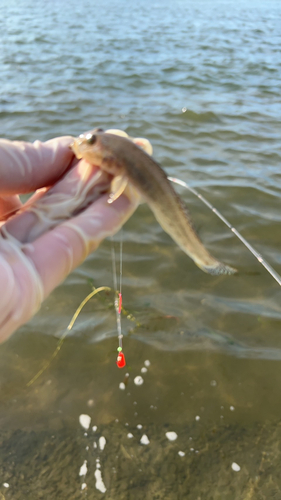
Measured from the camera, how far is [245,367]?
2936 millimetres

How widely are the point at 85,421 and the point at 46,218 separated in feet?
4.82

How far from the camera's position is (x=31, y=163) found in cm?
265

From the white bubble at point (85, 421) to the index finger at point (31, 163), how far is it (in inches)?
67.2

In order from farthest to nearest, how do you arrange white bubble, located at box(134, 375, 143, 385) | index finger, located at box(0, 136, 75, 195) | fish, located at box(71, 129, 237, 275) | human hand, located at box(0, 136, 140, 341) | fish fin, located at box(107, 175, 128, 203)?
white bubble, located at box(134, 375, 143, 385) < index finger, located at box(0, 136, 75, 195) < fish fin, located at box(107, 175, 128, 203) < fish, located at box(71, 129, 237, 275) < human hand, located at box(0, 136, 140, 341)

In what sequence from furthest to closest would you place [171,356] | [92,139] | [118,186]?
[171,356]
[92,139]
[118,186]

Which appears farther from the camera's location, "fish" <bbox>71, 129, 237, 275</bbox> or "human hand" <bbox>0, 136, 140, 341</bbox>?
"fish" <bbox>71, 129, 237, 275</bbox>

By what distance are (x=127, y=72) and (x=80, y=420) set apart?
9.44 m

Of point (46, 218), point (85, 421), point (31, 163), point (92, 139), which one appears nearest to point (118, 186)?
point (92, 139)

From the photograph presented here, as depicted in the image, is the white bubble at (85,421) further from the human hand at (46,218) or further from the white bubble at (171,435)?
the human hand at (46,218)

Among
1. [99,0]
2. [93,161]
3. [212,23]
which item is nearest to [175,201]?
[93,161]

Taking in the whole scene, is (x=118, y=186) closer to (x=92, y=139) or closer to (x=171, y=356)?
(x=92, y=139)

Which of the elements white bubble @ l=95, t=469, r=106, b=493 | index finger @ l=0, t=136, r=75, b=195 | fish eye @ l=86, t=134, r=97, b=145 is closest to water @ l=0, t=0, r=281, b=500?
white bubble @ l=95, t=469, r=106, b=493

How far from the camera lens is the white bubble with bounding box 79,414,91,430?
261 centimetres

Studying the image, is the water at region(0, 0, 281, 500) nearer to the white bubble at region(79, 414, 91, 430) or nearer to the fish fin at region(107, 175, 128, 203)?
the white bubble at region(79, 414, 91, 430)
